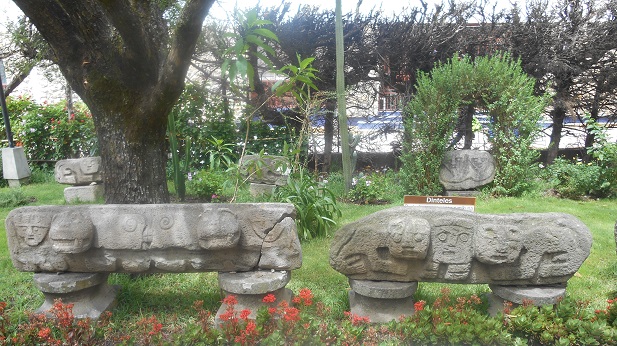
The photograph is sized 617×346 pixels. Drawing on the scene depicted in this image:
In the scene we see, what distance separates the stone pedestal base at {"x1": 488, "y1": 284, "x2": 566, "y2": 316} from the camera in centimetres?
272

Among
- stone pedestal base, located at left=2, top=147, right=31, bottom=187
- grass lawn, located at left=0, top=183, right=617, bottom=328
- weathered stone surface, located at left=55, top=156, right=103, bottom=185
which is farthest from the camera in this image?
stone pedestal base, located at left=2, top=147, right=31, bottom=187

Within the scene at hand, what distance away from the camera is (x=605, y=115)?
Answer: 844cm

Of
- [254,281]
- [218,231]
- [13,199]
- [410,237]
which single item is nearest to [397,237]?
[410,237]

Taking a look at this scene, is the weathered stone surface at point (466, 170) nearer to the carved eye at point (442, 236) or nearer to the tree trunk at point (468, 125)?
the tree trunk at point (468, 125)

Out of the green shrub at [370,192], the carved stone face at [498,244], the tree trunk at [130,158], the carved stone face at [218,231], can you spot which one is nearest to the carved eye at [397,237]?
the carved stone face at [498,244]

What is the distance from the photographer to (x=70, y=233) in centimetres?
271

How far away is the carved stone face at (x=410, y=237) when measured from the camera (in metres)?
2.58

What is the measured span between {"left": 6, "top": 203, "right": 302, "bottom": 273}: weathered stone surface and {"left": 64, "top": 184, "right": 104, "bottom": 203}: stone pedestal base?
3.83 metres

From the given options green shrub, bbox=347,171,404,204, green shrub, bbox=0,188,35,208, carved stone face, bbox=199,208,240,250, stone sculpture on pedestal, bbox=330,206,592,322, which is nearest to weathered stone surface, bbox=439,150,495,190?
green shrub, bbox=347,171,404,204

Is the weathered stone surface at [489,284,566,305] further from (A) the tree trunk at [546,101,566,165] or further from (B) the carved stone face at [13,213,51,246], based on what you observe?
(A) the tree trunk at [546,101,566,165]

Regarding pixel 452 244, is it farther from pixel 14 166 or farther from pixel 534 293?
pixel 14 166

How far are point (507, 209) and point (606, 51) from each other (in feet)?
14.6

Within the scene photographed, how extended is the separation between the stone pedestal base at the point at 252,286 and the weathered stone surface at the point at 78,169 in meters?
4.44

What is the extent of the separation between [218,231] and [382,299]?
1.21 m
